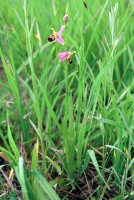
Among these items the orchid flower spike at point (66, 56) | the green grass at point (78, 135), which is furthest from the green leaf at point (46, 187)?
the orchid flower spike at point (66, 56)

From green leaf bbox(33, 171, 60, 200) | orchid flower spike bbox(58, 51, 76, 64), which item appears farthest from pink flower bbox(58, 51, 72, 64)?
green leaf bbox(33, 171, 60, 200)

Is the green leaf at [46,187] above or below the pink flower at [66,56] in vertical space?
below

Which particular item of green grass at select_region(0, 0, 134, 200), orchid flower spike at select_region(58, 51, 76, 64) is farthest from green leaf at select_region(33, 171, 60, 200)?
orchid flower spike at select_region(58, 51, 76, 64)

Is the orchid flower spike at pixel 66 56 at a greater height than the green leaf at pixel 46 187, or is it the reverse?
the orchid flower spike at pixel 66 56

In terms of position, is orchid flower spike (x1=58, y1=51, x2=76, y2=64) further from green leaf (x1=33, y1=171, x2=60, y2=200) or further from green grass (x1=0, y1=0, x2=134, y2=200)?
green leaf (x1=33, y1=171, x2=60, y2=200)

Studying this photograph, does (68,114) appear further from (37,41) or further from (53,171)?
(37,41)

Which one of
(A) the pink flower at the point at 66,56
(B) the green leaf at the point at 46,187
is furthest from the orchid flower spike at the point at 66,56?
(B) the green leaf at the point at 46,187

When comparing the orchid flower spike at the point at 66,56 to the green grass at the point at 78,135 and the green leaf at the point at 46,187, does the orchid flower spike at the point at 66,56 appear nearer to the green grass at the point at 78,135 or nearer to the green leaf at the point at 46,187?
the green grass at the point at 78,135

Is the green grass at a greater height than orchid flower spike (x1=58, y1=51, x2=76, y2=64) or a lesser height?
lesser

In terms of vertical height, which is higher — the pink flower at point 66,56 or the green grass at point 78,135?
the pink flower at point 66,56

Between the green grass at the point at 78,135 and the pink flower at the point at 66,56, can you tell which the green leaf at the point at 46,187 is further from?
the pink flower at the point at 66,56

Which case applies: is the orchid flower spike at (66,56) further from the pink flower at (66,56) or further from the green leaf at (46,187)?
the green leaf at (46,187)
